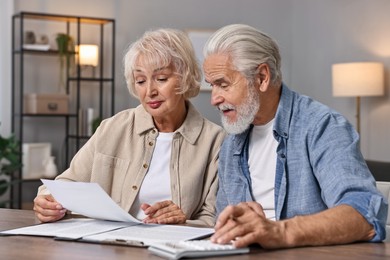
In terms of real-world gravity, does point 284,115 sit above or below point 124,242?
above

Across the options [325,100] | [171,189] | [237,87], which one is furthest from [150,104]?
[325,100]

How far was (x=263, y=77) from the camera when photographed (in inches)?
92.6

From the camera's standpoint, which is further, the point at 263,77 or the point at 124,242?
the point at 263,77

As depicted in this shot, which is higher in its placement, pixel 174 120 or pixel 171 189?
pixel 174 120

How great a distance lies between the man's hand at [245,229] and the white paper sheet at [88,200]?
414 mm

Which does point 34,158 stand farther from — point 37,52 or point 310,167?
point 310,167

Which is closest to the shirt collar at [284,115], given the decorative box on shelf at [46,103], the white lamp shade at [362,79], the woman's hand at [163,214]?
the woman's hand at [163,214]

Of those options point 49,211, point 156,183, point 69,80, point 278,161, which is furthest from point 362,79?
point 49,211

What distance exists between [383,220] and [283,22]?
20.1 ft

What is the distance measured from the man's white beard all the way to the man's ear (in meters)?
0.03

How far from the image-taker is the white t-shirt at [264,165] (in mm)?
2352

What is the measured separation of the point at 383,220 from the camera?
1.90 meters

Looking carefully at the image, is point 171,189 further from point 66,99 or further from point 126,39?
point 126,39

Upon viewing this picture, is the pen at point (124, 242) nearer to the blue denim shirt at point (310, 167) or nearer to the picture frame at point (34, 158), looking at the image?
the blue denim shirt at point (310, 167)
